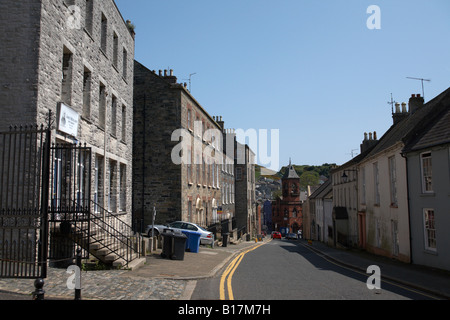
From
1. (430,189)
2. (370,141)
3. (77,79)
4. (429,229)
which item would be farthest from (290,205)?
(77,79)

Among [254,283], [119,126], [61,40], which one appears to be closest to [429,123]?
[254,283]

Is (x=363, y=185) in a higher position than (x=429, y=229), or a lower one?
higher

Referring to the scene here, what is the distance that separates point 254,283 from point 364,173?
19592 millimetres

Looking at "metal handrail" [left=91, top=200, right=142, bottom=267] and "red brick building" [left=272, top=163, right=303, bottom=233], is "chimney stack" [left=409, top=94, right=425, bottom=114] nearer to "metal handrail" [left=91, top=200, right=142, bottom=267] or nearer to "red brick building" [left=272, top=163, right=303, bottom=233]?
"metal handrail" [left=91, top=200, right=142, bottom=267]

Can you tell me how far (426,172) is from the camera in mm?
16969

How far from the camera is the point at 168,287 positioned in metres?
10.2

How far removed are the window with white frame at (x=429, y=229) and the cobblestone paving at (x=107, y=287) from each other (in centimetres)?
1126

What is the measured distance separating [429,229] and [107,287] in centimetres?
1381

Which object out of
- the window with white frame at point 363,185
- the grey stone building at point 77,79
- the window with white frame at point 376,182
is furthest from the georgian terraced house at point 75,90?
the window with white frame at point 363,185

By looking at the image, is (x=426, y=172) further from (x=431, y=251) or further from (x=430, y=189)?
(x=431, y=251)

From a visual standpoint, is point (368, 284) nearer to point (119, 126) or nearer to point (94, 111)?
point (94, 111)

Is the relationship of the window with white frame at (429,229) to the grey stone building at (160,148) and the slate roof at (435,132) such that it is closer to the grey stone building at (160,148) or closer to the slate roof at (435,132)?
the slate roof at (435,132)

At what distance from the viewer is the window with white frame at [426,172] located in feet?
54.9

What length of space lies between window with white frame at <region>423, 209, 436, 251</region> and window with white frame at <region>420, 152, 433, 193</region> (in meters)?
0.97
